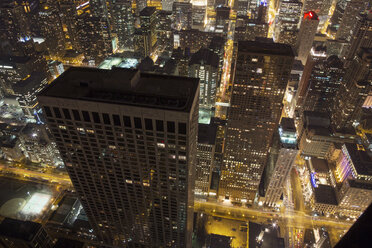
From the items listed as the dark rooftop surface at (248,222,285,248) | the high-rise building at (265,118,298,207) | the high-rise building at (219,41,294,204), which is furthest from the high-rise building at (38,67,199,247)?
the high-rise building at (265,118,298,207)

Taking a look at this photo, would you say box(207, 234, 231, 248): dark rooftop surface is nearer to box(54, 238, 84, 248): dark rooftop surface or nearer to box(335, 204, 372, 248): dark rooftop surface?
box(54, 238, 84, 248): dark rooftop surface

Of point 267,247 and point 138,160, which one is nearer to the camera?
point 138,160

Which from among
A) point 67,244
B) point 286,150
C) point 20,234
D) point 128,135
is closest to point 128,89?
point 128,135

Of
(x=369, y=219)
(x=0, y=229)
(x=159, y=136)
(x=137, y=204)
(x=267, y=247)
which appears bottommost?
(x=267, y=247)

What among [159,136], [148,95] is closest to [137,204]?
[159,136]

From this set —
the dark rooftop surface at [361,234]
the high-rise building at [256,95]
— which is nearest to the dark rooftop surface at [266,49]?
the high-rise building at [256,95]

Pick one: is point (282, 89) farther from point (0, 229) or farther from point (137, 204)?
point (0, 229)

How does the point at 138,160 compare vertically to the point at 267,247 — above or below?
above
